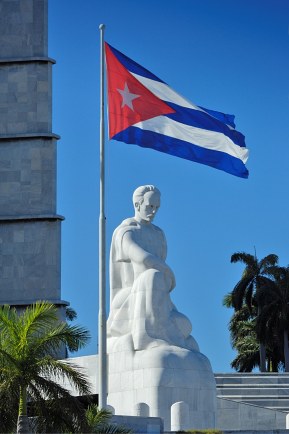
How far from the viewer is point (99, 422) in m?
18.0

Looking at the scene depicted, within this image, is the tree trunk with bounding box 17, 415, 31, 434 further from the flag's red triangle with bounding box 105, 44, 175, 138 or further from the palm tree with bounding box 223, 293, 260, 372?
the palm tree with bounding box 223, 293, 260, 372

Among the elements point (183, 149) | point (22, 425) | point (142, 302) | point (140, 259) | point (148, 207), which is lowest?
point (22, 425)

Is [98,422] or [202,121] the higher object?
[202,121]

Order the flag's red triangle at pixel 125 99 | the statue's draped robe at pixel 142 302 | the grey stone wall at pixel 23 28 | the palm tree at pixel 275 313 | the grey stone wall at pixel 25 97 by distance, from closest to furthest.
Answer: the flag's red triangle at pixel 125 99
the statue's draped robe at pixel 142 302
the grey stone wall at pixel 25 97
the grey stone wall at pixel 23 28
the palm tree at pixel 275 313

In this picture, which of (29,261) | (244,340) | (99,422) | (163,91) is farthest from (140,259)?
(244,340)

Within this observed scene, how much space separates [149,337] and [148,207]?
8.67ft

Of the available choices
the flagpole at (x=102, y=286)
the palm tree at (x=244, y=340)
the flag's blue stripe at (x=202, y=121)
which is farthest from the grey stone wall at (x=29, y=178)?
the palm tree at (x=244, y=340)

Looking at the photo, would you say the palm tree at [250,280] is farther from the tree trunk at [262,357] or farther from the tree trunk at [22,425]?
the tree trunk at [22,425]

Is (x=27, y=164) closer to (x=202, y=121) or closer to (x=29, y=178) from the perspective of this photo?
(x=29, y=178)

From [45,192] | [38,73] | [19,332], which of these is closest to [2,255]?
[45,192]

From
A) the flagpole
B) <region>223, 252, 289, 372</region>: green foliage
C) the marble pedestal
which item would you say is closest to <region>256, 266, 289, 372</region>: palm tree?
<region>223, 252, 289, 372</region>: green foliage

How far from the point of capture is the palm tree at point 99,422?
17797 millimetres

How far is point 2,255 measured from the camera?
3372cm

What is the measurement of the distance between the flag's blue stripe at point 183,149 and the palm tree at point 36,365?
4722 mm
